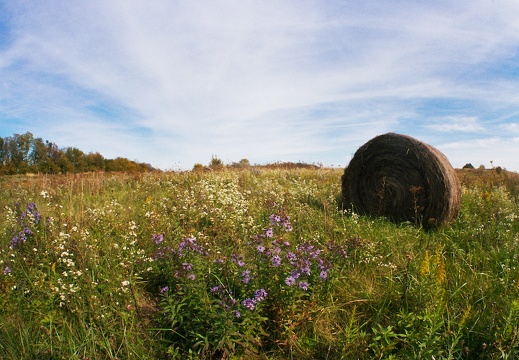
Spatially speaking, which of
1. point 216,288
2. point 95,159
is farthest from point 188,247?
point 95,159

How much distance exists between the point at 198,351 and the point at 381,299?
199 centimetres

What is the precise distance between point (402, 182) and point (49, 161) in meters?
18.9

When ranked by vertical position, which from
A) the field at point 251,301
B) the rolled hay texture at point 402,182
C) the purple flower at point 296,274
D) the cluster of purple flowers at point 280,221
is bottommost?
the field at point 251,301

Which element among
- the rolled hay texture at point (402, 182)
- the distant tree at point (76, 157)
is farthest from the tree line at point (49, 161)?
the rolled hay texture at point (402, 182)

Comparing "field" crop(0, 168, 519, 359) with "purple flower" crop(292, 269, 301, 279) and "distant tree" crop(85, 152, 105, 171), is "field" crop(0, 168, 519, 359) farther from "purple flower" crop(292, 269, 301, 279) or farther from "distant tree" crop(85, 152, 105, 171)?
"distant tree" crop(85, 152, 105, 171)

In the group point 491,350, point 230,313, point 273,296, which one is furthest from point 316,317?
point 491,350

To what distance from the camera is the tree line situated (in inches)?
695

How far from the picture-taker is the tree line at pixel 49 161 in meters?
17.6

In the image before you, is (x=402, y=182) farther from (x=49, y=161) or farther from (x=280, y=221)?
(x=49, y=161)

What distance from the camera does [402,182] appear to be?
7520 mm

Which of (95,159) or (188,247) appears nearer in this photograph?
(188,247)

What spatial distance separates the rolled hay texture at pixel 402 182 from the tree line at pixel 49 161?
400 inches

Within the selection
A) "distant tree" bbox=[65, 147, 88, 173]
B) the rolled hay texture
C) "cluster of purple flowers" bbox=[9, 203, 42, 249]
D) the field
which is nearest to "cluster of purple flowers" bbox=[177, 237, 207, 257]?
the field

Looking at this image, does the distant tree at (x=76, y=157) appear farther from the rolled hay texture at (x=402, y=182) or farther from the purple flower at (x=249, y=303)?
the purple flower at (x=249, y=303)
